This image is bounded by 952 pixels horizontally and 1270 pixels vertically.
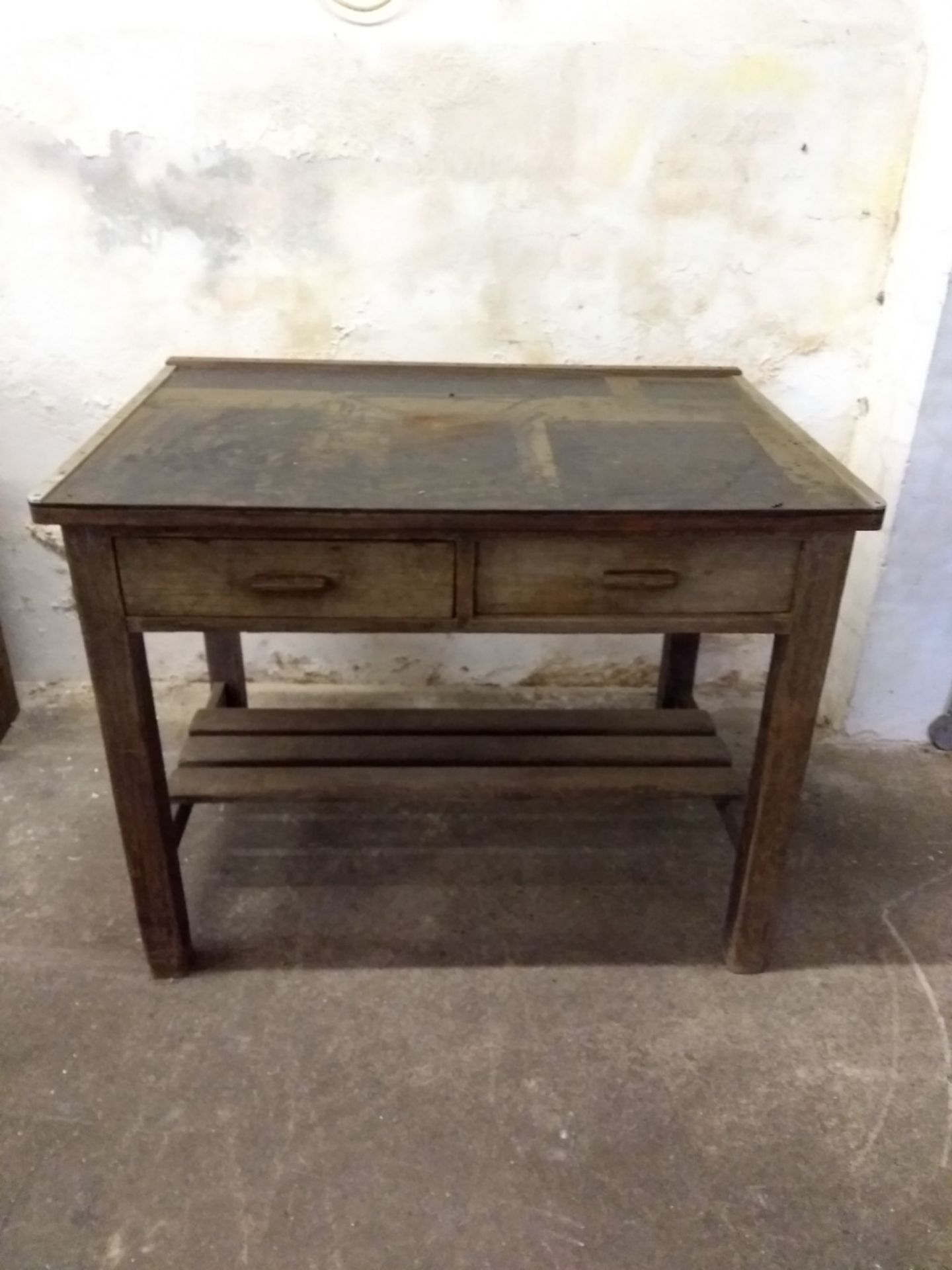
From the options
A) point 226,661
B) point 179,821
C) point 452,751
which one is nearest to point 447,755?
point 452,751

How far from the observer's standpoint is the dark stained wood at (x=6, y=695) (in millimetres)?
2365

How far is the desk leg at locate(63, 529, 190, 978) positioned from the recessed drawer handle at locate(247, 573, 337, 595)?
20 cm

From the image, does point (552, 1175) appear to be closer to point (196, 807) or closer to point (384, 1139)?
point (384, 1139)

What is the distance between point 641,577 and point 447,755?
0.65 meters

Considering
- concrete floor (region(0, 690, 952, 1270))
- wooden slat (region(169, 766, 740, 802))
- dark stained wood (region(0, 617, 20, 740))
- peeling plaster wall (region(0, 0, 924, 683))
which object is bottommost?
concrete floor (region(0, 690, 952, 1270))

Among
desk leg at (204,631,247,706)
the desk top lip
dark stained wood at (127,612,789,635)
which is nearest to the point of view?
the desk top lip

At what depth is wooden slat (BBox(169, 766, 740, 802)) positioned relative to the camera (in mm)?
1753

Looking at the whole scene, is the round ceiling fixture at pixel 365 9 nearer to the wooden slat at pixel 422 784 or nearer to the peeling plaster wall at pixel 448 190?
the peeling plaster wall at pixel 448 190

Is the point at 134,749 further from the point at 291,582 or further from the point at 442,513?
the point at 442,513

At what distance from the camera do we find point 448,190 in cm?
201

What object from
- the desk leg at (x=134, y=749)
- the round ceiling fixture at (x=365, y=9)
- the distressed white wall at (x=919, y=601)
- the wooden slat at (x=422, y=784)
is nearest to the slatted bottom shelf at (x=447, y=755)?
the wooden slat at (x=422, y=784)

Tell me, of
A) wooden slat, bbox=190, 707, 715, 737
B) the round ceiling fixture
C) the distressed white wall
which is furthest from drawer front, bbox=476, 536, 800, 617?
the round ceiling fixture

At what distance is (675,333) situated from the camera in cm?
216

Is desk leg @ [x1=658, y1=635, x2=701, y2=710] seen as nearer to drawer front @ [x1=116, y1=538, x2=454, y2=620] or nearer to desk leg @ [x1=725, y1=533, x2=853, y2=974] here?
desk leg @ [x1=725, y1=533, x2=853, y2=974]
